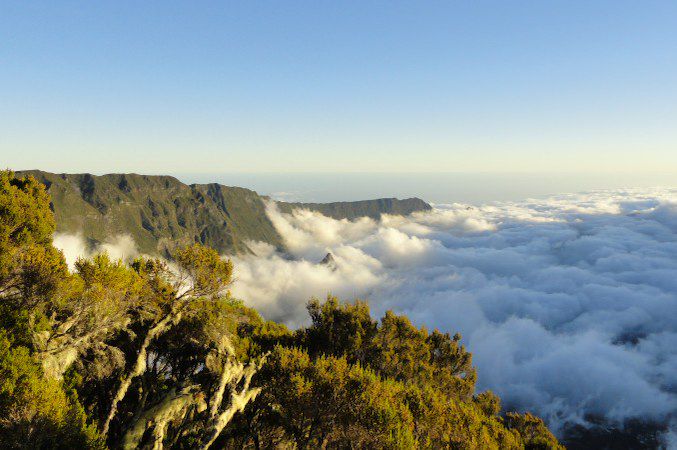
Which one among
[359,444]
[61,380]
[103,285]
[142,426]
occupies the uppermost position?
[103,285]

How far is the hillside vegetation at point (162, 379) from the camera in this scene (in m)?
17.8

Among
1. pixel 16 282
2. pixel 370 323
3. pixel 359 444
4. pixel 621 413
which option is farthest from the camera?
pixel 621 413

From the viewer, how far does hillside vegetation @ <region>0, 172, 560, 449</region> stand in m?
17.8

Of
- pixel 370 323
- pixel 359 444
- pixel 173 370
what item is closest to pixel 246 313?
pixel 173 370

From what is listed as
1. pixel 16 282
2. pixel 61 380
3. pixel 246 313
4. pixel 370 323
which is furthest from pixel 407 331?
pixel 16 282

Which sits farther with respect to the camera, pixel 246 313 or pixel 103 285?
pixel 246 313

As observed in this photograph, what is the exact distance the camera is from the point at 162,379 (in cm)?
3186

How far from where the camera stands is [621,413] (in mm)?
172750

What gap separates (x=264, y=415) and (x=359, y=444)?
26.5ft

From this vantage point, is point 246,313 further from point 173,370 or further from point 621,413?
point 621,413

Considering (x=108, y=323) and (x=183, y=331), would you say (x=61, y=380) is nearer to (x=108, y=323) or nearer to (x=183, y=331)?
(x=108, y=323)

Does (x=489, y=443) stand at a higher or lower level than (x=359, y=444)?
lower

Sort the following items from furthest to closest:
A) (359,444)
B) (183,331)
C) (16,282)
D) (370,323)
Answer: (370,323), (183,331), (16,282), (359,444)

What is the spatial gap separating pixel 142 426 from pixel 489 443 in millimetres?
20638
